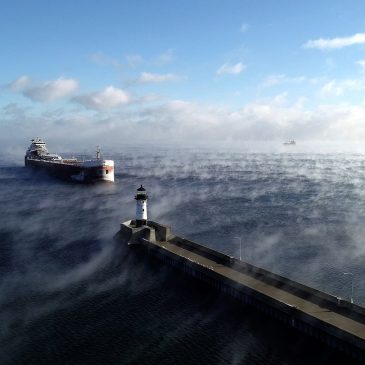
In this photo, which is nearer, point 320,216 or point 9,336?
point 9,336

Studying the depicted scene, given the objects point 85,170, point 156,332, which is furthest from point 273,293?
point 85,170

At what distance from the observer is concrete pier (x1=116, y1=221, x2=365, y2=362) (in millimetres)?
27812

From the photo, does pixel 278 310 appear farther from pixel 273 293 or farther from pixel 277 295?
pixel 273 293

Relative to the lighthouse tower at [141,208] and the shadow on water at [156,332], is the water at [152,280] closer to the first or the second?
the shadow on water at [156,332]

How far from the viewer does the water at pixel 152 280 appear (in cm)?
2980

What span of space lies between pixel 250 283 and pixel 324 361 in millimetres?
10156

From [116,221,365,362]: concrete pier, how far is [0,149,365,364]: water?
45.1 inches

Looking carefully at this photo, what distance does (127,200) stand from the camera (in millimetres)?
95938

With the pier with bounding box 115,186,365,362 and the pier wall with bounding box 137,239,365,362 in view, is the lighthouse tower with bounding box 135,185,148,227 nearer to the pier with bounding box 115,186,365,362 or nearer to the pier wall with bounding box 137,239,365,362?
the pier with bounding box 115,186,365,362

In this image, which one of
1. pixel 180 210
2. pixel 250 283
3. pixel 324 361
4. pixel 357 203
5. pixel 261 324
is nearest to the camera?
pixel 324 361

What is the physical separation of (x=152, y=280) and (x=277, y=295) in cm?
1545

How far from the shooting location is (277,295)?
33.5 meters

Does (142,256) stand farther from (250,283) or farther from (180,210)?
(180,210)

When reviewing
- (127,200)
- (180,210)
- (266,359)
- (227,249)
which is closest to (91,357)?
(266,359)
